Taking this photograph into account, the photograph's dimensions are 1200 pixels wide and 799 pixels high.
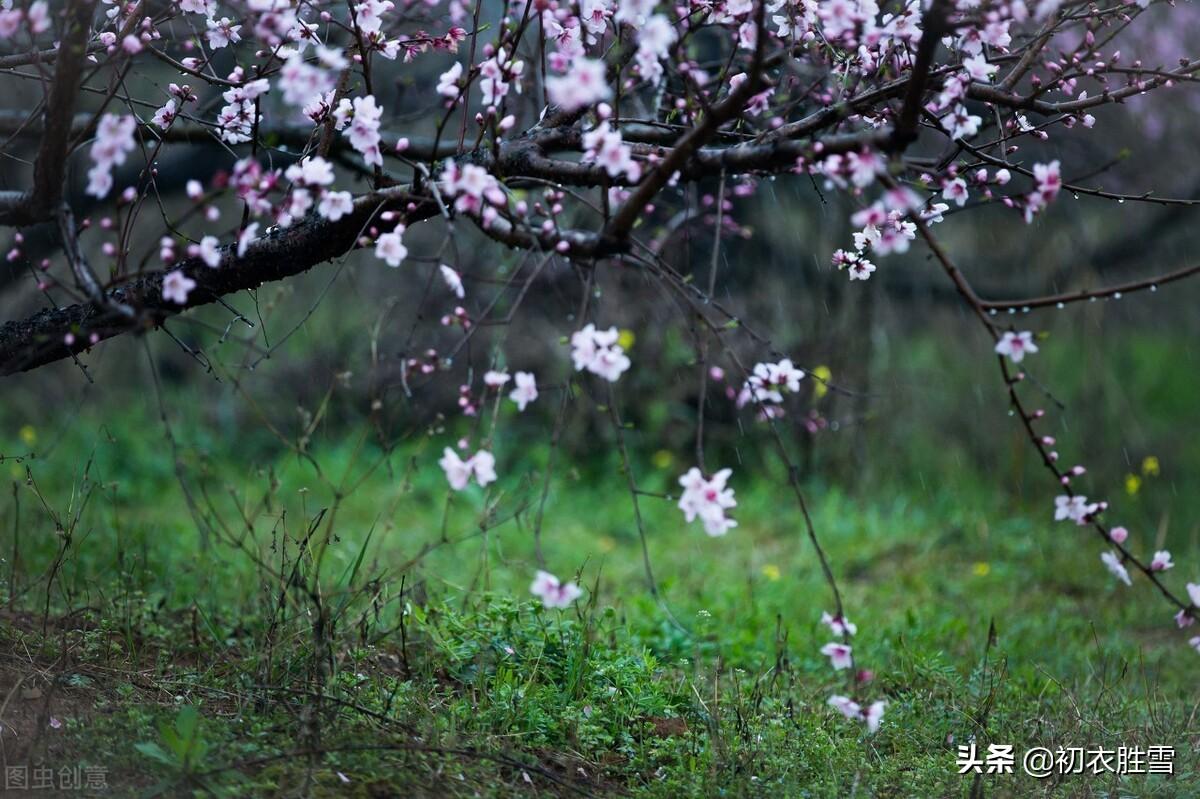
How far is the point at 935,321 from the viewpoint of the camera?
857cm

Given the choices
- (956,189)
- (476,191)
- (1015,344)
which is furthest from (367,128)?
(1015,344)

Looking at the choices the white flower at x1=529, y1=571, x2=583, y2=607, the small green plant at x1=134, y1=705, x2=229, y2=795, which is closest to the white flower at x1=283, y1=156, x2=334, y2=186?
the white flower at x1=529, y1=571, x2=583, y2=607

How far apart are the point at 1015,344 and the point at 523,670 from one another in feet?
5.55

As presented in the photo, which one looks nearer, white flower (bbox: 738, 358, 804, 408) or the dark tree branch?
the dark tree branch

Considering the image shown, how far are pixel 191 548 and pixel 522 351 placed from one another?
3.11 m

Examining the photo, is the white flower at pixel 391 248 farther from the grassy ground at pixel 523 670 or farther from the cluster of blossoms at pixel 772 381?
the cluster of blossoms at pixel 772 381

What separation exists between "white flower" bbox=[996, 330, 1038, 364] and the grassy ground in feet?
3.08

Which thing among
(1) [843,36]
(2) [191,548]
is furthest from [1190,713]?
(2) [191,548]

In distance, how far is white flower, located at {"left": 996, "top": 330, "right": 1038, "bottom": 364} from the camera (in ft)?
7.62

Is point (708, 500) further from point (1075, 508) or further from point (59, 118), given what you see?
point (59, 118)

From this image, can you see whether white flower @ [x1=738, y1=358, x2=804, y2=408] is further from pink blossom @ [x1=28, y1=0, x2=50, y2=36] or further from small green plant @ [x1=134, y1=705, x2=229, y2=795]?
pink blossom @ [x1=28, y1=0, x2=50, y2=36]

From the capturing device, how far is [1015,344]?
93.1 inches

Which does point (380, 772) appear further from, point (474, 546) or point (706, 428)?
point (706, 428)

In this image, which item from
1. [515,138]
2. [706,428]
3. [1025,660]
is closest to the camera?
[515,138]
